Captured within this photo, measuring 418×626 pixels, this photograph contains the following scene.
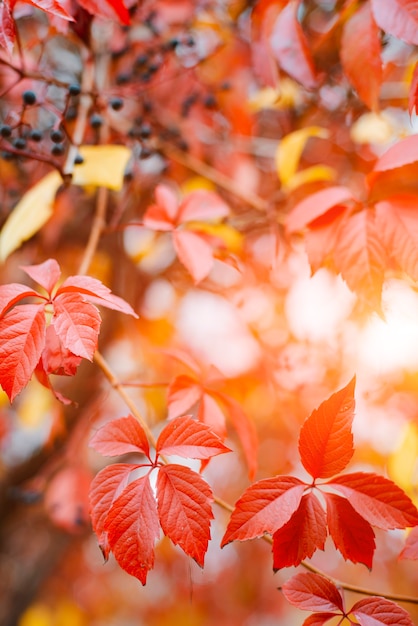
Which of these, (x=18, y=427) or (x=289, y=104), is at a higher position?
(x=289, y=104)

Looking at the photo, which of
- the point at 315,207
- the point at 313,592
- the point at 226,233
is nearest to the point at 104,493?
the point at 313,592

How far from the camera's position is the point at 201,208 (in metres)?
0.88

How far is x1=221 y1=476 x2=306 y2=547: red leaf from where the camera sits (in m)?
0.54

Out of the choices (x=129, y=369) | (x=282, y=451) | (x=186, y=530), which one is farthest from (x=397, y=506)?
A: (x=282, y=451)

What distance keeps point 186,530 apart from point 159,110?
1.35m

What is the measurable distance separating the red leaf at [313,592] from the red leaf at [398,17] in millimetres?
714

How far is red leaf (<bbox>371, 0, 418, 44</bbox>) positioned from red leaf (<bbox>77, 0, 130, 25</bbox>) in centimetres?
37

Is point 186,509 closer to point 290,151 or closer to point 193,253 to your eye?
point 193,253

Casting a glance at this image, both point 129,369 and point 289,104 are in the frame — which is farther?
point 129,369

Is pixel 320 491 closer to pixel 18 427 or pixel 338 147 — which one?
pixel 338 147

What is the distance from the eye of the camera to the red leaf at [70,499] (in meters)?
1.42

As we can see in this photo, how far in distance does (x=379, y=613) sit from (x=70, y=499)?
1.09m

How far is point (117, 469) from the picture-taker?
0.58 m

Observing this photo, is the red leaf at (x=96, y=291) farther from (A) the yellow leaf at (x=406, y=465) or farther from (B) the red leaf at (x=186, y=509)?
(A) the yellow leaf at (x=406, y=465)
